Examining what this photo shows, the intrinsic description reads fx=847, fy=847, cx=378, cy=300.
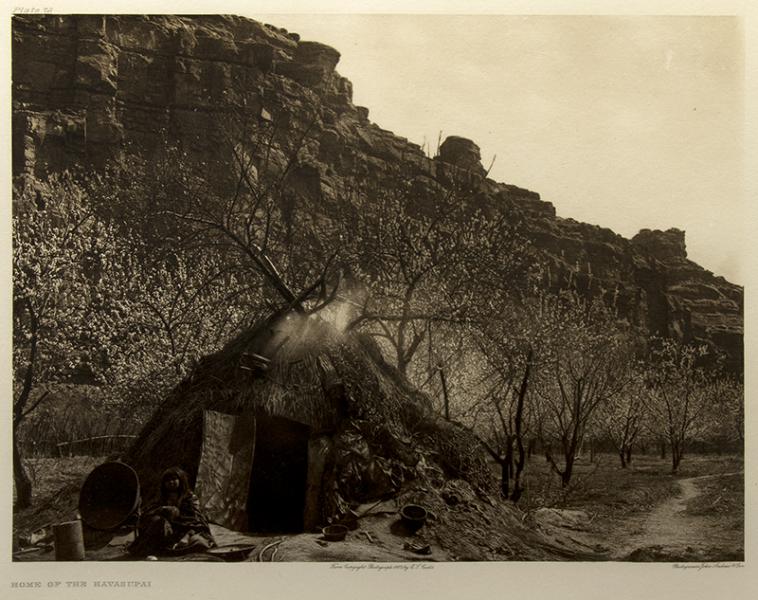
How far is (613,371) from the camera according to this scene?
7.23 metres

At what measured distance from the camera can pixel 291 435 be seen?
22.0ft

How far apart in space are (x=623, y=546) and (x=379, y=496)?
2.06 m

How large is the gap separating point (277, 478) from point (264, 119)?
10.0ft

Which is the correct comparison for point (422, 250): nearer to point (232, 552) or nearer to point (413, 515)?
point (413, 515)

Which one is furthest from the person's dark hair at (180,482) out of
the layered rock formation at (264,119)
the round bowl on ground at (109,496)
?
the layered rock formation at (264,119)

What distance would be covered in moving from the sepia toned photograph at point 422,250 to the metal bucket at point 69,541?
0.75 ft

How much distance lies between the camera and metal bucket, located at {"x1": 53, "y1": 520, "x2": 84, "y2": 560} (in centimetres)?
661

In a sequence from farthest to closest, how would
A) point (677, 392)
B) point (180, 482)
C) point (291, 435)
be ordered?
1. point (677, 392)
2. point (291, 435)
3. point (180, 482)

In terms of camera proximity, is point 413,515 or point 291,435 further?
point 291,435

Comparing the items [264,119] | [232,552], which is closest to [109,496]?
[232,552]

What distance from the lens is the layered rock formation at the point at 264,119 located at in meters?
7.10

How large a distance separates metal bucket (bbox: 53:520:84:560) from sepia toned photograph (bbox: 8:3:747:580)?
229mm
